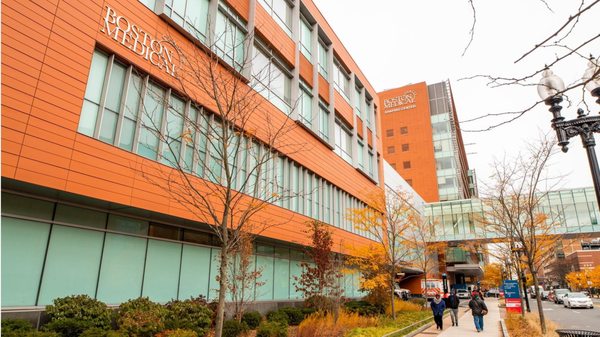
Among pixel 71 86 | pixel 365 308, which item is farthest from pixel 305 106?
pixel 71 86

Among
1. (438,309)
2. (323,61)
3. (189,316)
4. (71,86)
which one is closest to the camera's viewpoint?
(71,86)

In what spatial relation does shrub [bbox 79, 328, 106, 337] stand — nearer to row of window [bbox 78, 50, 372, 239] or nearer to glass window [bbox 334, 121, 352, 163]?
row of window [bbox 78, 50, 372, 239]

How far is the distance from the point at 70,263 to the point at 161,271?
143 inches

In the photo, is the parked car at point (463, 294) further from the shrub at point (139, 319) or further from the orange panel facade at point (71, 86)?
the shrub at point (139, 319)

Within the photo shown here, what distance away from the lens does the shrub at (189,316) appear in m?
11.9

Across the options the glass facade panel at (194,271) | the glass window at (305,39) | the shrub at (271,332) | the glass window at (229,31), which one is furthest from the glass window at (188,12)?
the shrub at (271,332)

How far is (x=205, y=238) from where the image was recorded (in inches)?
671

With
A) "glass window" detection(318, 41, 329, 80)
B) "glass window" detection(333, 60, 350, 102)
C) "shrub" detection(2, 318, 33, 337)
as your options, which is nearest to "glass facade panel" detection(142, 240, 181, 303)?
"shrub" detection(2, 318, 33, 337)

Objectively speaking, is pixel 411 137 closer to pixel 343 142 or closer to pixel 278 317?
pixel 343 142

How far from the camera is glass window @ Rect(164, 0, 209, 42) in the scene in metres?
15.4

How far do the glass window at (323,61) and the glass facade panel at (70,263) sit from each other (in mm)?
21345

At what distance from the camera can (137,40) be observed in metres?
13.5

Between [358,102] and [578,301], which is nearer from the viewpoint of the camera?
[578,301]

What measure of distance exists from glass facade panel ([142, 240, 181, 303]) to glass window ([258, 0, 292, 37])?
15256mm
